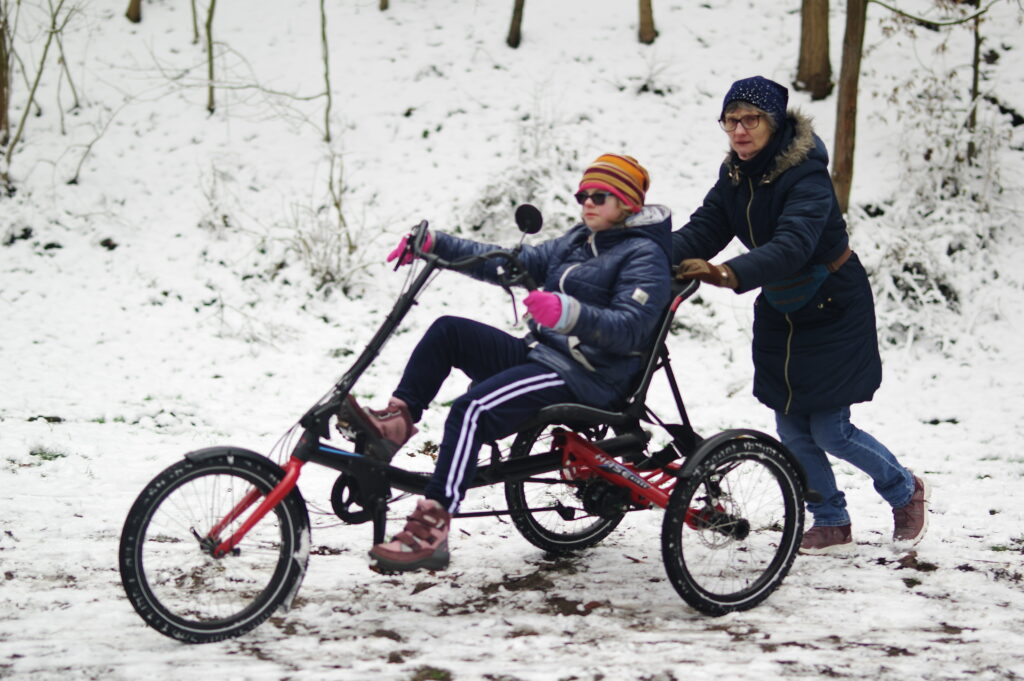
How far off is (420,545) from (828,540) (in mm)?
1973

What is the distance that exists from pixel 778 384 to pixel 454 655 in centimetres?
191

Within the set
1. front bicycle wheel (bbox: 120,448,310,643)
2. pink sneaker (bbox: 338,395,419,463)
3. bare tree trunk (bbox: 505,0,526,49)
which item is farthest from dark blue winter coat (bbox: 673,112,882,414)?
bare tree trunk (bbox: 505,0,526,49)

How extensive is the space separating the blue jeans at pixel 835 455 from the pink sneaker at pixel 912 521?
4cm

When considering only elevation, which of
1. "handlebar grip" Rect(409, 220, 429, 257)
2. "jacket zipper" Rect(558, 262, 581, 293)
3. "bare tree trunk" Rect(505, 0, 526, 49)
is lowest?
"jacket zipper" Rect(558, 262, 581, 293)

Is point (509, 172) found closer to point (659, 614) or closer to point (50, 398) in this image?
point (50, 398)

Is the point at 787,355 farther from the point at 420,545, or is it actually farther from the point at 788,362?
the point at 420,545

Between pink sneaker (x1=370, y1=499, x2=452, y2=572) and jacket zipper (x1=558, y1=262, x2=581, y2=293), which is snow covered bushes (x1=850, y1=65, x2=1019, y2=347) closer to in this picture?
jacket zipper (x1=558, y1=262, x2=581, y2=293)

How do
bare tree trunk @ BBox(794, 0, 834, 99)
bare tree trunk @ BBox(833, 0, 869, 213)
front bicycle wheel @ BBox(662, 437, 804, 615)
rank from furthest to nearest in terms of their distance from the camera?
bare tree trunk @ BBox(794, 0, 834, 99), bare tree trunk @ BBox(833, 0, 869, 213), front bicycle wheel @ BBox(662, 437, 804, 615)

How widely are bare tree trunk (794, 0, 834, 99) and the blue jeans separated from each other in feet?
24.3

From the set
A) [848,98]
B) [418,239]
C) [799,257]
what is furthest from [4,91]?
[799,257]

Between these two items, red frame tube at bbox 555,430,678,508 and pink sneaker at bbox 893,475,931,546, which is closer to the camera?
red frame tube at bbox 555,430,678,508

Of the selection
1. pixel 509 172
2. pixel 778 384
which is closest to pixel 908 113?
pixel 509 172

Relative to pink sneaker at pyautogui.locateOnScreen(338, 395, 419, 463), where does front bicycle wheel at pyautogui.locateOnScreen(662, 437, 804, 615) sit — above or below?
below

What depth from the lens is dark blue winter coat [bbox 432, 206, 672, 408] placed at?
3338 mm
